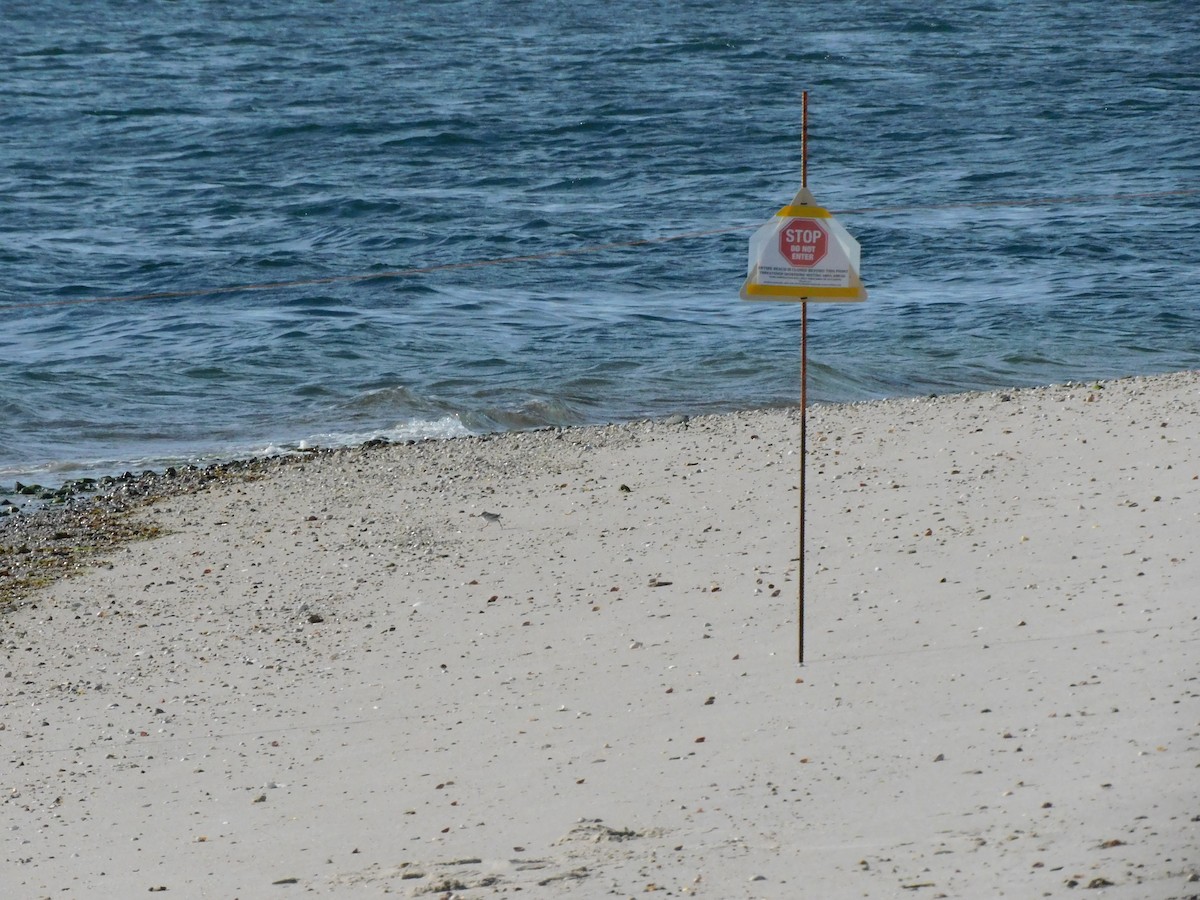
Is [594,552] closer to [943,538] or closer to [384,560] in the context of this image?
[384,560]

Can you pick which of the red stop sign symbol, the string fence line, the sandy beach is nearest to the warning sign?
the red stop sign symbol

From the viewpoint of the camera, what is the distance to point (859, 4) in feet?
123

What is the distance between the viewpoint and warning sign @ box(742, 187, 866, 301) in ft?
18.4

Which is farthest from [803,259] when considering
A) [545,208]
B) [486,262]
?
[545,208]

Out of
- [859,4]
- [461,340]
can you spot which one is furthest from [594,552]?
[859,4]

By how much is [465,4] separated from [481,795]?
35723 mm

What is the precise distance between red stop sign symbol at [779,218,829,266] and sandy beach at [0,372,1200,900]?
4.60 feet

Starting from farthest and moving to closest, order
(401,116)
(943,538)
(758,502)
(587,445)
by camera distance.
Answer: (401,116), (587,445), (758,502), (943,538)

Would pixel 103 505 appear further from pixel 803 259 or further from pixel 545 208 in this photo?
pixel 545 208

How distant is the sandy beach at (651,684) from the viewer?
410cm

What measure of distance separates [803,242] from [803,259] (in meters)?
0.06

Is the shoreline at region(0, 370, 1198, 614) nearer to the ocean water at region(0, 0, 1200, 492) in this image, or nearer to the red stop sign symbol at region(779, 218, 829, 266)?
the ocean water at region(0, 0, 1200, 492)

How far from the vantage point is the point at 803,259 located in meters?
5.65

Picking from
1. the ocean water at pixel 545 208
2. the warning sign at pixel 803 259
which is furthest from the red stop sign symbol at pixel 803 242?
the ocean water at pixel 545 208
